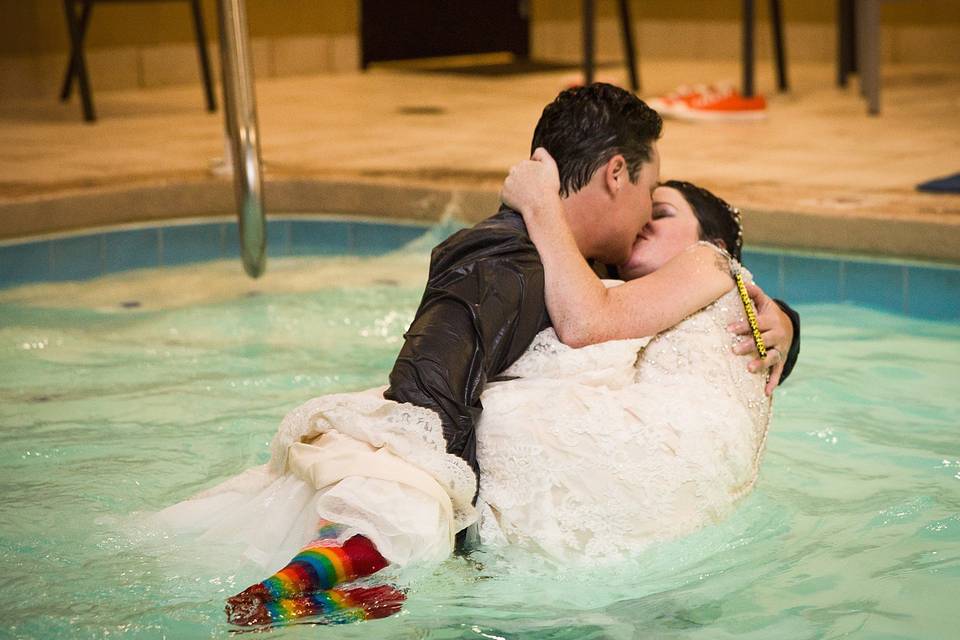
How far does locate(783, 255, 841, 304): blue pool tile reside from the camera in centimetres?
436

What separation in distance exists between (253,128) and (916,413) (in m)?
1.83

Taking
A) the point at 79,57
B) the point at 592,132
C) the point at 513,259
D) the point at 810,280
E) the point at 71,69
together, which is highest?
the point at 592,132

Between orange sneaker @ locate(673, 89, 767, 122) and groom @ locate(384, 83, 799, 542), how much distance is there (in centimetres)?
462

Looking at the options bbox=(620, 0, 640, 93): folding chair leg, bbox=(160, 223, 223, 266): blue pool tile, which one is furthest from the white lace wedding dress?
bbox=(620, 0, 640, 93): folding chair leg

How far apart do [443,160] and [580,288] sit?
139 inches

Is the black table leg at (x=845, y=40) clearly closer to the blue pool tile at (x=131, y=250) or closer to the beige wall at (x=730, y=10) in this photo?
the beige wall at (x=730, y=10)

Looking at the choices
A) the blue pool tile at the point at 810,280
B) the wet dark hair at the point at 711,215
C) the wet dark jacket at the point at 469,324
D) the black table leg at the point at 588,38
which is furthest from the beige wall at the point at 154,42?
the wet dark jacket at the point at 469,324

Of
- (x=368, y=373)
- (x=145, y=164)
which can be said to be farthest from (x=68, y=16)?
(x=368, y=373)

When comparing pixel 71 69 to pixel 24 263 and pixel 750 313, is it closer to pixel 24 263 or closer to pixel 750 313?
pixel 24 263

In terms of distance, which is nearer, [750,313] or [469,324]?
[469,324]

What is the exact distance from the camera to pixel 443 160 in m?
5.62

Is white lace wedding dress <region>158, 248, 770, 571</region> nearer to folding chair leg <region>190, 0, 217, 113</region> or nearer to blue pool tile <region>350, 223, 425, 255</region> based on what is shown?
blue pool tile <region>350, 223, 425, 255</region>

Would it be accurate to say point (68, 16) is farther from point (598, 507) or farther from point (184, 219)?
point (598, 507)

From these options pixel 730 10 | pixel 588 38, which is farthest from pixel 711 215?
pixel 730 10
